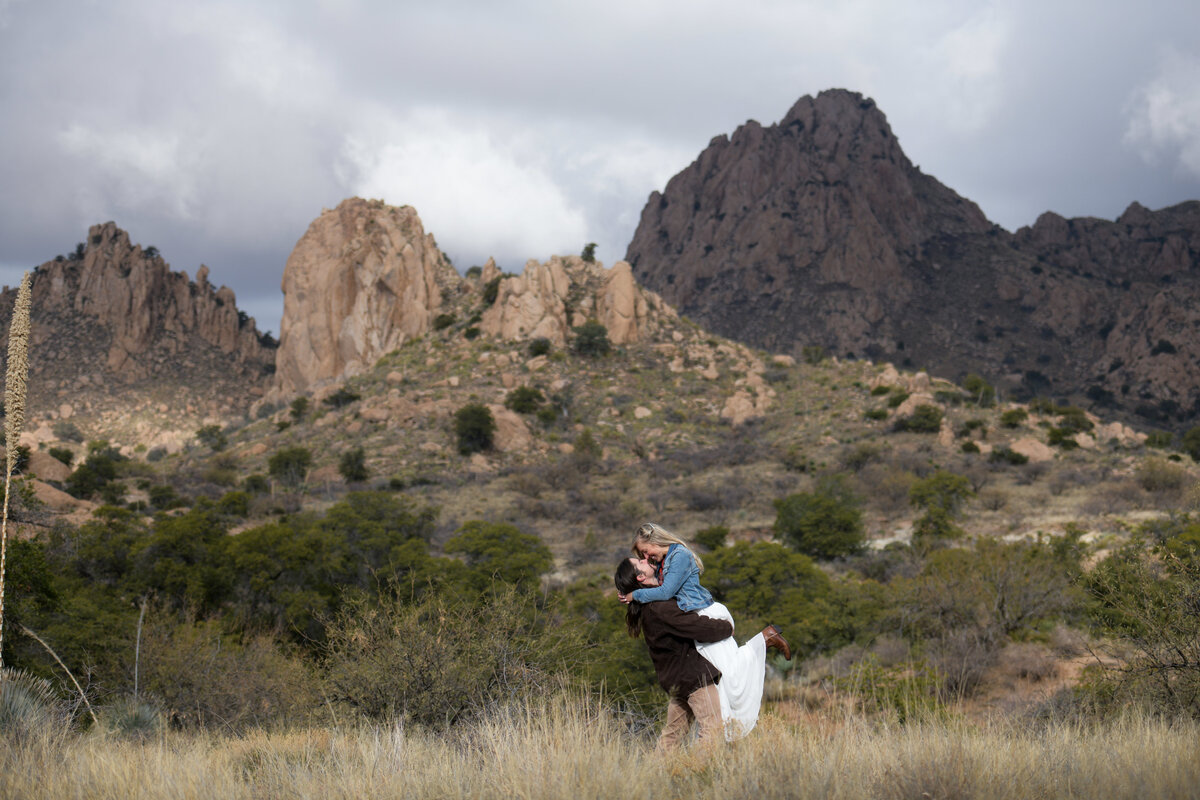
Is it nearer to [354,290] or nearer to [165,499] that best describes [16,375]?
[165,499]

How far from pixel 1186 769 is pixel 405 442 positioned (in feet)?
125

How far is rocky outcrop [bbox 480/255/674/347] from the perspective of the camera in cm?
5091

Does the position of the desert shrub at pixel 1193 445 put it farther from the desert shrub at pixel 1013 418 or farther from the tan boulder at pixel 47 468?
the tan boulder at pixel 47 468

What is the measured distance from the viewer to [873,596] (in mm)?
15508

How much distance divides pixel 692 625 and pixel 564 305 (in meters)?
49.3

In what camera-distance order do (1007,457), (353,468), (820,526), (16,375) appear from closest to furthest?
1. (16,375)
2. (820,526)
3. (1007,457)
4. (353,468)

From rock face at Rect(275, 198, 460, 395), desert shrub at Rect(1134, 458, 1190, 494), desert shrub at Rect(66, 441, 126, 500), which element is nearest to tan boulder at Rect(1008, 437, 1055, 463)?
desert shrub at Rect(1134, 458, 1190, 494)

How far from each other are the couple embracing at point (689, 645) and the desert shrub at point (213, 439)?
46977 millimetres

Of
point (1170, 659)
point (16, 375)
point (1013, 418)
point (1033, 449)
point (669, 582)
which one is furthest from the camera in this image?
point (1013, 418)

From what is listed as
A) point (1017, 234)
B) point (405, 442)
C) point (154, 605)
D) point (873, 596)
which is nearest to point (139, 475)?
point (405, 442)

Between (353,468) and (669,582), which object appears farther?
(353,468)

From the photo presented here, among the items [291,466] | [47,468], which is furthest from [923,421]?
[47,468]

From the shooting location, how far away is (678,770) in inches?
153

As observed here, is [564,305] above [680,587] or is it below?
above
